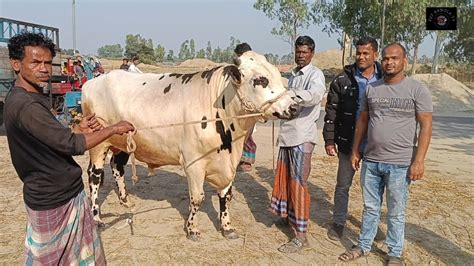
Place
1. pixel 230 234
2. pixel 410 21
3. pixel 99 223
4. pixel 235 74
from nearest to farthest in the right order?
pixel 235 74 < pixel 230 234 < pixel 99 223 < pixel 410 21

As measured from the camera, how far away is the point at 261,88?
371 cm

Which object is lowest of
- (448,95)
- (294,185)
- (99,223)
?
(99,223)

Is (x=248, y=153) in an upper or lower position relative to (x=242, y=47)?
lower

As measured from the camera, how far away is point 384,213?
16.8ft

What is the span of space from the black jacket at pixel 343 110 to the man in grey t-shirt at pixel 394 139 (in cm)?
46

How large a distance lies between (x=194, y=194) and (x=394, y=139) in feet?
6.80

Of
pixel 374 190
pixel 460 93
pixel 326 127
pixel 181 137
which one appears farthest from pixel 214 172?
pixel 460 93

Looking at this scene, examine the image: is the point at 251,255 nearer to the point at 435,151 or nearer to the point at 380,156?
the point at 380,156

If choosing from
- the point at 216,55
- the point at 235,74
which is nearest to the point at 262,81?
the point at 235,74

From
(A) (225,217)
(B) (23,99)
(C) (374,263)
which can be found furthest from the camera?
(A) (225,217)

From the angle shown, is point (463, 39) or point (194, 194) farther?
point (463, 39)

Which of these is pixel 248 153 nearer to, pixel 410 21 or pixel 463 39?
pixel 410 21

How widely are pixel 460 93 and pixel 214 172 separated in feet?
69.2

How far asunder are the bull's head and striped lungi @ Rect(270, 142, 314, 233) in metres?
0.59
